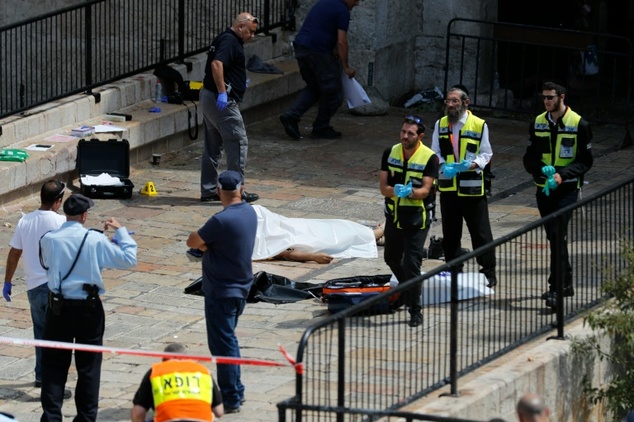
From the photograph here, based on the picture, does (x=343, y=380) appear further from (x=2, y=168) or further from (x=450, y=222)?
(x=2, y=168)

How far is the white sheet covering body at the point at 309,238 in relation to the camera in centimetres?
1278

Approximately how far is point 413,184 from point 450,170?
1.97 feet

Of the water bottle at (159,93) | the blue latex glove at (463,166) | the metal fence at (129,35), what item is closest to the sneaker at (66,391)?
the blue latex glove at (463,166)

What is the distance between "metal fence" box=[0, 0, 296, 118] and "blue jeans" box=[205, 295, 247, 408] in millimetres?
8404

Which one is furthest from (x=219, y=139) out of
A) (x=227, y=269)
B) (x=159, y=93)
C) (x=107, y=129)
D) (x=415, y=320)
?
(x=415, y=320)

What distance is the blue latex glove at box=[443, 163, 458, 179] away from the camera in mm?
11117

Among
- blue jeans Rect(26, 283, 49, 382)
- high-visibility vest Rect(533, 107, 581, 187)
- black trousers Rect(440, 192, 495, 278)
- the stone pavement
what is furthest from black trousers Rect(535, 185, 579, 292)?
blue jeans Rect(26, 283, 49, 382)

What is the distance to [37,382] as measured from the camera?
9.81 m

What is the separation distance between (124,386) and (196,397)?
Answer: 2358mm

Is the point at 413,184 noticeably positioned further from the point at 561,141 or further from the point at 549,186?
the point at 561,141

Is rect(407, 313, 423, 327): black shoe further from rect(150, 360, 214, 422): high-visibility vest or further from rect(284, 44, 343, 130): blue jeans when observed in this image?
rect(284, 44, 343, 130): blue jeans

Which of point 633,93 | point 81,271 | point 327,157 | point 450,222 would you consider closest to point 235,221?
point 81,271

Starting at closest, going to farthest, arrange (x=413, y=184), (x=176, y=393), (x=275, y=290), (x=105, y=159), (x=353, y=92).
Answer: (x=176, y=393) < (x=413, y=184) < (x=275, y=290) < (x=105, y=159) < (x=353, y=92)

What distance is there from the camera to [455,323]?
912 centimetres
